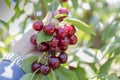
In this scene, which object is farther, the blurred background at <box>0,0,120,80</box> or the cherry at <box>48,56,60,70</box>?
the blurred background at <box>0,0,120,80</box>

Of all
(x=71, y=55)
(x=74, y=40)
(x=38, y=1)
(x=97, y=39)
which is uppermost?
(x=97, y=39)

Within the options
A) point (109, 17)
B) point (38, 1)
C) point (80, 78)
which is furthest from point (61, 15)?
point (109, 17)

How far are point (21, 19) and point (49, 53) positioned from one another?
467mm

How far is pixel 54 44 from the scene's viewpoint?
1004mm

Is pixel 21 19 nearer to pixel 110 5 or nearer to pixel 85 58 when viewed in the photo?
pixel 85 58

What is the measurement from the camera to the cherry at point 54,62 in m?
1.02

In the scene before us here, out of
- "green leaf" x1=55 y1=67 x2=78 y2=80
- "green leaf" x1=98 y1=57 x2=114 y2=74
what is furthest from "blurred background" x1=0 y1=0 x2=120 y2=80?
"green leaf" x1=55 y1=67 x2=78 y2=80

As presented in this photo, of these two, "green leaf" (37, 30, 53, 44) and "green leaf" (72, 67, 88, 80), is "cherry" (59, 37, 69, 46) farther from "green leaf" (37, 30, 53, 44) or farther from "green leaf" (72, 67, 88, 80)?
"green leaf" (72, 67, 88, 80)

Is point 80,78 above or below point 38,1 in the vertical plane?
below

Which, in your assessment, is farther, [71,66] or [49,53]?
[71,66]

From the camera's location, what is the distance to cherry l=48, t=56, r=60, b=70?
1.02 meters

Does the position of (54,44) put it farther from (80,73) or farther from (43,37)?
(80,73)

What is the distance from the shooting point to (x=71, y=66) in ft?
4.32

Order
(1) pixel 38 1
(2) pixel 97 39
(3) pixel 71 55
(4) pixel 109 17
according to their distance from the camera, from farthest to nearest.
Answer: (4) pixel 109 17, (2) pixel 97 39, (1) pixel 38 1, (3) pixel 71 55
